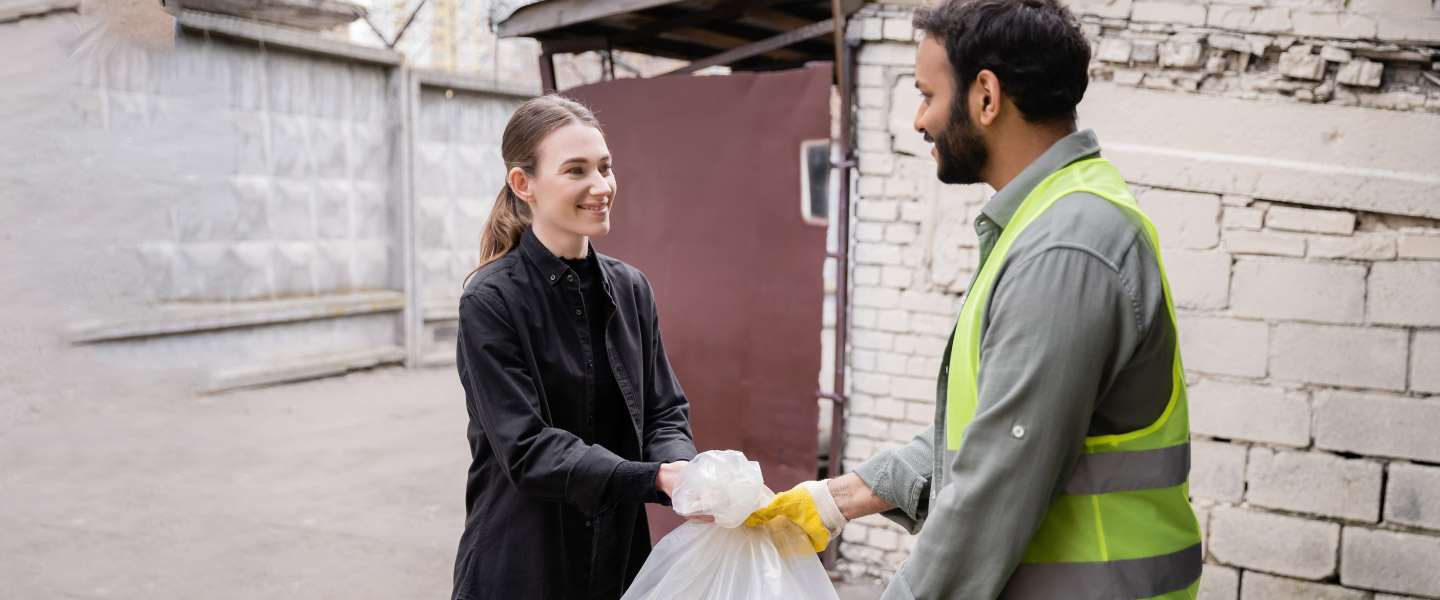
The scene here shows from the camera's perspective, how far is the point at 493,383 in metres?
1.94

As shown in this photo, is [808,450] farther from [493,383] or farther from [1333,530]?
[493,383]

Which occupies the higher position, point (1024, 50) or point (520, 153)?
point (1024, 50)

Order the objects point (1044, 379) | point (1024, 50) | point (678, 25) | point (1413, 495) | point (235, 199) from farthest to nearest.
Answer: point (235, 199)
point (678, 25)
point (1413, 495)
point (1024, 50)
point (1044, 379)

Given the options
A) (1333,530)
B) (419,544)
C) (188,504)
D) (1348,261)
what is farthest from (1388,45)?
(188,504)

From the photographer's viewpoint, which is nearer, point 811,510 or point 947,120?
point 947,120

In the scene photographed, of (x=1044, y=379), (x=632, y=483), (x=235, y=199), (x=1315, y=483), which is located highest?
(x=235, y=199)

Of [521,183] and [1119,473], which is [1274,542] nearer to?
[1119,473]

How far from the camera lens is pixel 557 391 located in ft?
6.81

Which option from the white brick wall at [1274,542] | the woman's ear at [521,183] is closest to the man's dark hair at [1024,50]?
the woman's ear at [521,183]

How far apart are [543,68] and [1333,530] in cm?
409

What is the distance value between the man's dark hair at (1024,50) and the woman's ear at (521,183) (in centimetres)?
104

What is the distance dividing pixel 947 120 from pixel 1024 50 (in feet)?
0.54

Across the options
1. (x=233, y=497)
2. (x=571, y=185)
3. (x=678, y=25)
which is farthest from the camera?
(x=233, y=497)

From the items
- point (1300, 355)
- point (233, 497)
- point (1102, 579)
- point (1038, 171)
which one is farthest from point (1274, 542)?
point (233, 497)
